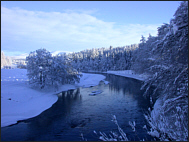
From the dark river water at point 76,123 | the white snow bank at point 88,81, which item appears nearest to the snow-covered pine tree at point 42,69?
the white snow bank at point 88,81

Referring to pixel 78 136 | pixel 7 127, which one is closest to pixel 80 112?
pixel 78 136

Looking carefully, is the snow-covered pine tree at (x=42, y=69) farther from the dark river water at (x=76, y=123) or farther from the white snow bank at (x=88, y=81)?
the dark river water at (x=76, y=123)

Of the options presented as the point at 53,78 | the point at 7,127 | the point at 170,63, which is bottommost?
the point at 7,127

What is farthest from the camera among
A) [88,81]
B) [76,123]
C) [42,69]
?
[88,81]

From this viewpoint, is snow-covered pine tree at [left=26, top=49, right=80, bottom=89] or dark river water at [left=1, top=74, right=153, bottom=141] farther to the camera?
snow-covered pine tree at [left=26, top=49, right=80, bottom=89]

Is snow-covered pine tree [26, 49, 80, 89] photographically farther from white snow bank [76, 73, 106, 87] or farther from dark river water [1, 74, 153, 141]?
dark river water [1, 74, 153, 141]

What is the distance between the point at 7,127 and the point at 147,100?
19.9 metres

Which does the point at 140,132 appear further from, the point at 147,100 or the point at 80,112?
the point at 147,100

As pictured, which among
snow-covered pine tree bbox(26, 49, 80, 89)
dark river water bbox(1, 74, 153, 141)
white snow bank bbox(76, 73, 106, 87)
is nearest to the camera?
dark river water bbox(1, 74, 153, 141)

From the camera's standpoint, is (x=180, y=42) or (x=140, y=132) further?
(x=140, y=132)

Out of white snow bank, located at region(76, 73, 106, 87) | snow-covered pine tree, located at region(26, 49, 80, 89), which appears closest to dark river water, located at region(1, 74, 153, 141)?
snow-covered pine tree, located at region(26, 49, 80, 89)

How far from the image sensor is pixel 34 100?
84.4 ft

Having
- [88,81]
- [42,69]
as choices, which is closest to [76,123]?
[42,69]

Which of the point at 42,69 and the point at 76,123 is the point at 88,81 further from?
the point at 76,123
